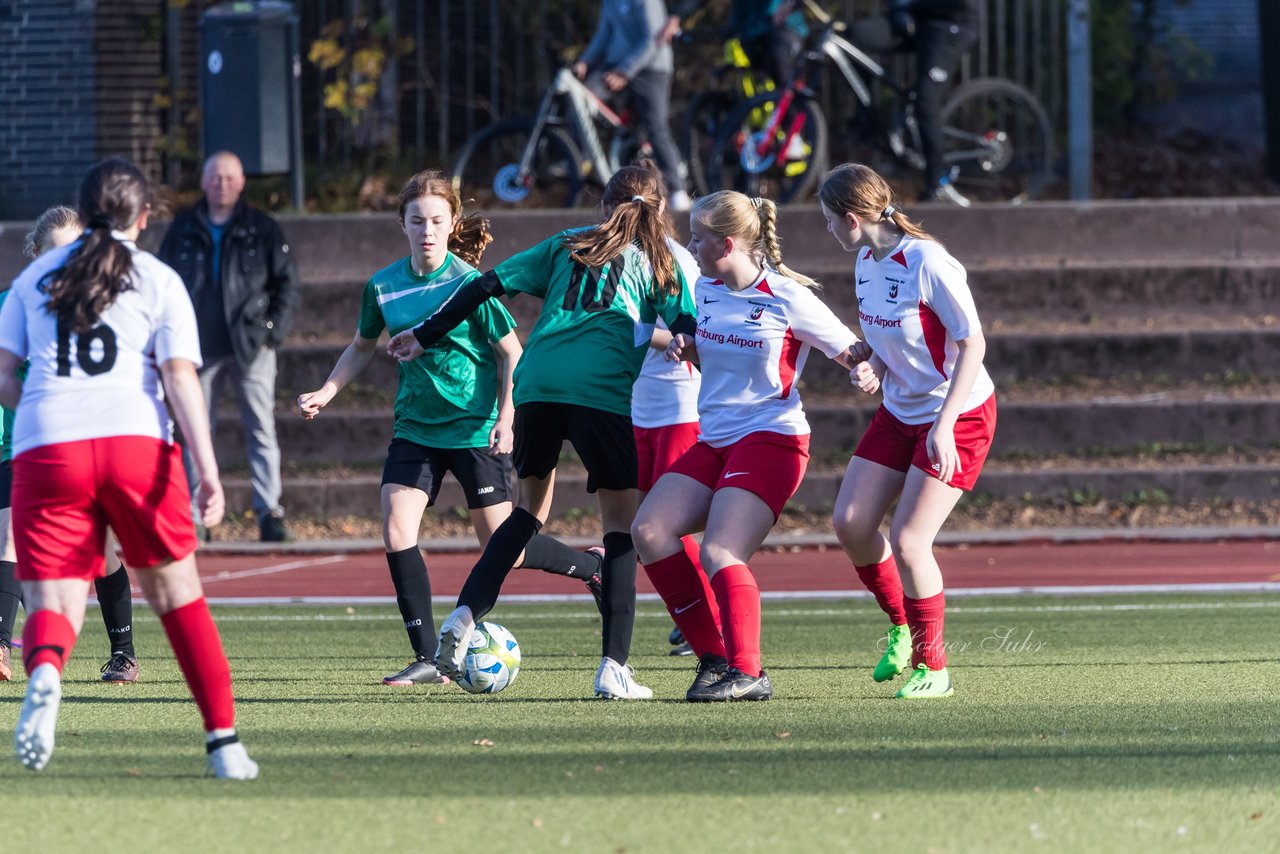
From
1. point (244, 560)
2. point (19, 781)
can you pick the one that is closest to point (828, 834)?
point (19, 781)

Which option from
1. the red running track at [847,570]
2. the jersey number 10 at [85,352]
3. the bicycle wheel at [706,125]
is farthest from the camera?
the bicycle wheel at [706,125]

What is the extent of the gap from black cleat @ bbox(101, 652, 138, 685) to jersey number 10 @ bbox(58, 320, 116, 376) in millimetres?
2626

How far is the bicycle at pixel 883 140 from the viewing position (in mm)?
15422

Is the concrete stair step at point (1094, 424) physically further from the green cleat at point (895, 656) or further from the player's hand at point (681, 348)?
the player's hand at point (681, 348)

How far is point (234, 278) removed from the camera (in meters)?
12.3

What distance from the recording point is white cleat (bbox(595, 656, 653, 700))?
6.46 metres

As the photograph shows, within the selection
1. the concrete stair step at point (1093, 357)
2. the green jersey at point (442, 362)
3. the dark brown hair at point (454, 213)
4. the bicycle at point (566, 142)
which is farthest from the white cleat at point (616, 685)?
the bicycle at point (566, 142)

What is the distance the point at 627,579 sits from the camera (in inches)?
260

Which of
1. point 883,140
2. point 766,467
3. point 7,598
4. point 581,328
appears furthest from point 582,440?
point 883,140

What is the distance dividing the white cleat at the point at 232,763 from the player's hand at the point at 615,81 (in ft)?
33.7

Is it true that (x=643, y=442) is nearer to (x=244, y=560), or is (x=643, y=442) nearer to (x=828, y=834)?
(x=828, y=834)

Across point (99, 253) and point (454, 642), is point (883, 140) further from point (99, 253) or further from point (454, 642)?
point (99, 253)

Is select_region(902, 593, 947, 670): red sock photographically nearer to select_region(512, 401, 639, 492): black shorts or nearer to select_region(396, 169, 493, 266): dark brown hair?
select_region(512, 401, 639, 492): black shorts

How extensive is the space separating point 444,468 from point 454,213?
38.5 inches
